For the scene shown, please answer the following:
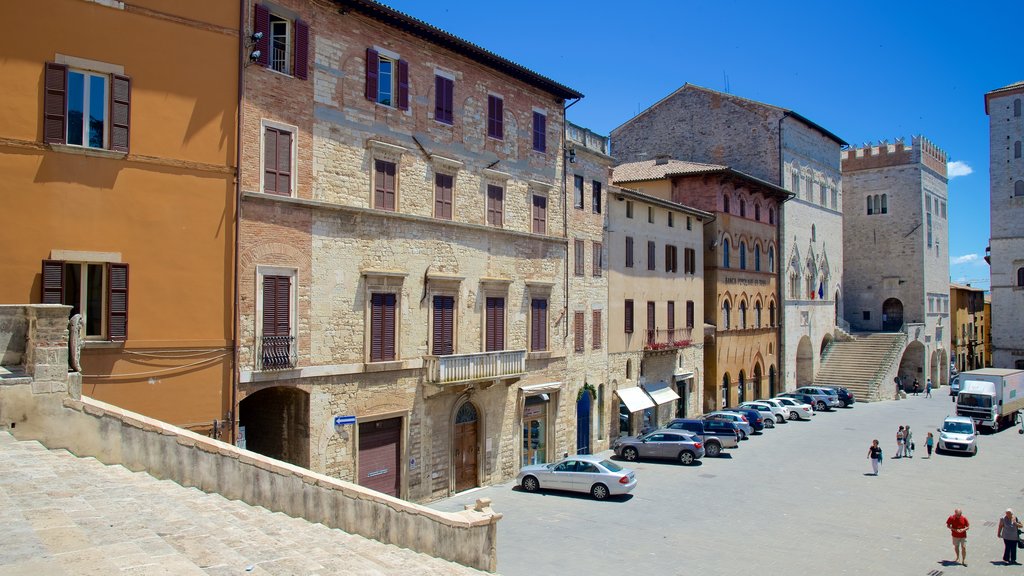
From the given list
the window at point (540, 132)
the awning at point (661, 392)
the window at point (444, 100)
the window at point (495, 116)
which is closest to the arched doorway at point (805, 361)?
the awning at point (661, 392)

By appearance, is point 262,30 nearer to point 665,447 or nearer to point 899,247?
point 665,447

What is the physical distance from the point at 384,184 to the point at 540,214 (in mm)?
8124

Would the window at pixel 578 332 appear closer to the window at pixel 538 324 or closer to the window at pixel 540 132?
the window at pixel 538 324

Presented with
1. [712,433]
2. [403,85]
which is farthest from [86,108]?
[712,433]

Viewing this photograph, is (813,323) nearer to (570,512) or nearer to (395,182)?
(570,512)

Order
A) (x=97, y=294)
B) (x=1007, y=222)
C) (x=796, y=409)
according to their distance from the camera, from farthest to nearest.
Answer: (x=1007, y=222)
(x=796, y=409)
(x=97, y=294)

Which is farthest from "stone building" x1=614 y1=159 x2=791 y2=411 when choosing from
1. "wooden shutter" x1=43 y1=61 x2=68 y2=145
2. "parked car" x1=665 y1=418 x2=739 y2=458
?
"wooden shutter" x1=43 y1=61 x2=68 y2=145

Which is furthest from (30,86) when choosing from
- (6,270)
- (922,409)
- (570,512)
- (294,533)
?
(922,409)

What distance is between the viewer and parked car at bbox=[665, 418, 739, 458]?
32.9 metres

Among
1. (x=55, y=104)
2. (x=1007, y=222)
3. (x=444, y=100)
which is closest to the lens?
(x=55, y=104)

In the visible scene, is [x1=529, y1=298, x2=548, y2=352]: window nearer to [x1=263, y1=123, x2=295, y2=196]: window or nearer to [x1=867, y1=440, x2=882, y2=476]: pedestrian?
[x1=263, y1=123, x2=295, y2=196]: window

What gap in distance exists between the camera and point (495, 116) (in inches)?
1066

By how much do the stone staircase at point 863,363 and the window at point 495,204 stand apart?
38.3 meters

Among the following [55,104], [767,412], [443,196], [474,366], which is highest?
[55,104]
